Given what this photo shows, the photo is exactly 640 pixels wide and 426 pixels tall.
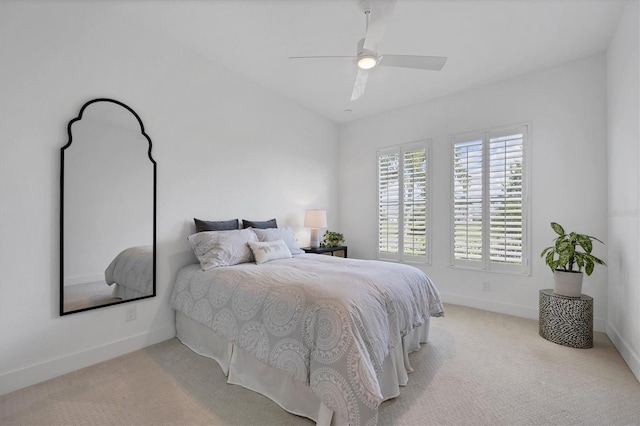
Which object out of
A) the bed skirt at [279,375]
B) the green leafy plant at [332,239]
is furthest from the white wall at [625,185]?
the green leafy plant at [332,239]

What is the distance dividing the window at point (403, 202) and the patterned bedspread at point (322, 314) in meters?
1.77

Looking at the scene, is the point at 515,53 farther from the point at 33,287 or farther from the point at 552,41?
the point at 33,287

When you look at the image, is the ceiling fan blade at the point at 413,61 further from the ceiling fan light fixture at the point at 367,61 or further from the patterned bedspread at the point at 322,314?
the patterned bedspread at the point at 322,314

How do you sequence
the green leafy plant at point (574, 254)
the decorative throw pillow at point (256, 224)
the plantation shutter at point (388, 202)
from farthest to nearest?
the plantation shutter at point (388, 202) < the decorative throw pillow at point (256, 224) < the green leafy plant at point (574, 254)

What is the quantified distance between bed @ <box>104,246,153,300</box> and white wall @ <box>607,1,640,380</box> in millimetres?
3998

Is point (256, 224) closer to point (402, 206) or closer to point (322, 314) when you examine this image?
point (322, 314)

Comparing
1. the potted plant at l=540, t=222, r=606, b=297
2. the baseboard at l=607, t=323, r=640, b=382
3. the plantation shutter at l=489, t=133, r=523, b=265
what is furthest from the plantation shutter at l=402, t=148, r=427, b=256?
the baseboard at l=607, t=323, r=640, b=382

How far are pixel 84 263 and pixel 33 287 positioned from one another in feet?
1.05

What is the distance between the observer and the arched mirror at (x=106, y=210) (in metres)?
2.27

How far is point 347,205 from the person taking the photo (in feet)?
16.8

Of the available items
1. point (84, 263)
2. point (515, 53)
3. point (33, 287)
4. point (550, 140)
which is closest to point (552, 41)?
point (515, 53)

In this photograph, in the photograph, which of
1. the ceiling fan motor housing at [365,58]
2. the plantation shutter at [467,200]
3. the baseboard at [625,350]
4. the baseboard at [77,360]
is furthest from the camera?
the plantation shutter at [467,200]

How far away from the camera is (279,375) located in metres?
1.89

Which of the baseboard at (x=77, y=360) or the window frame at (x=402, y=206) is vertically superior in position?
the window frame at (x=402, y=206)
